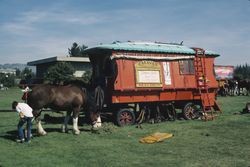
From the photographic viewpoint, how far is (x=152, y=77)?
19.9m

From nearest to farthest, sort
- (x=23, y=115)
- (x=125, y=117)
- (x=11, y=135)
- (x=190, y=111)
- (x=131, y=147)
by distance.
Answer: (x=131, y=147)
(x=23, y=115)
(x=11, y=135)
(x=125, y=117)
(x=190, y=111)

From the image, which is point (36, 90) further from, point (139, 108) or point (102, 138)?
point (139, 108)

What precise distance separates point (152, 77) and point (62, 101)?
220 inches

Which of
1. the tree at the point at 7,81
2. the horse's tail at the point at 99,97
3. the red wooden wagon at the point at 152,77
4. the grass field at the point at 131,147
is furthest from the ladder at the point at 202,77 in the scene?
the tree at the point at 7,81

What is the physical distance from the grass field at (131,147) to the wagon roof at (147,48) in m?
3.99

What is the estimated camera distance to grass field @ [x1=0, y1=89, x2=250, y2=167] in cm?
1107

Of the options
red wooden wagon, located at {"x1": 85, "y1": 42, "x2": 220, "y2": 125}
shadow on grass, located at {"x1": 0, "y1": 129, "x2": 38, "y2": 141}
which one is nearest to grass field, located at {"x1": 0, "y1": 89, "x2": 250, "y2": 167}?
shadow on grass, located at {"x1": 0, "y1": 129, "x2": 38, "y2": 141}

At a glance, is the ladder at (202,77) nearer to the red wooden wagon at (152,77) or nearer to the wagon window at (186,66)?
the red wooden wagon at (152,77)

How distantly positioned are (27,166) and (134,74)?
9792 millimetres

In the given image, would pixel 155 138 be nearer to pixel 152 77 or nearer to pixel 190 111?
pixel 152 77

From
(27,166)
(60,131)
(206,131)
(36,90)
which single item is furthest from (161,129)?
(27,166)

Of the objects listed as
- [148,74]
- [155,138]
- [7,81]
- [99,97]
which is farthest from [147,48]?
[7,81]

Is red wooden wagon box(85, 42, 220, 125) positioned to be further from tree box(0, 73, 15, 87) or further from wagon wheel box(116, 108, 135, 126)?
tree box(0, 73, 15, 87)

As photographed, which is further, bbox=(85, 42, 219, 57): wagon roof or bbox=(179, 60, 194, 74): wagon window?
bbox=(179, 60, 194, 74): wagon window
